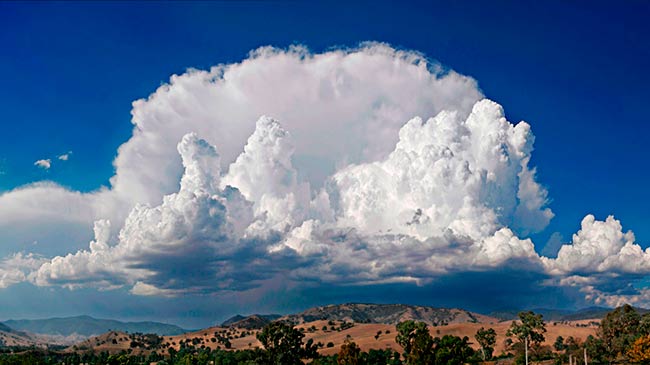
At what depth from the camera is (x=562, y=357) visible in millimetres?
197125

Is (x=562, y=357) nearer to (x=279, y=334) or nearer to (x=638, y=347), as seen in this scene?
(x=638, y=347)

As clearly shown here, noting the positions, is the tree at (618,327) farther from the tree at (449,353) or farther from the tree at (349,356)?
the tree at (349,356)

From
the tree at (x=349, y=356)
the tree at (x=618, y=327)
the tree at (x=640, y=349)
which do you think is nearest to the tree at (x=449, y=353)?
the tree at (x=349, y=356)

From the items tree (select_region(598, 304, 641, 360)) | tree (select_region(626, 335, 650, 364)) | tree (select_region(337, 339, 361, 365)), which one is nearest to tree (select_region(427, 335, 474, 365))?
tree (select_region(337, 339, 361, 365))

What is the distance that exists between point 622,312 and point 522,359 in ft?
112

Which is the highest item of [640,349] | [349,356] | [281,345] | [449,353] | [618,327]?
[618,327]

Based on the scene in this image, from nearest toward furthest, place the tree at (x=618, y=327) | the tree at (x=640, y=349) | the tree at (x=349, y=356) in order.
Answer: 1. the tree at (x=640, y=349)
2. the tree at (x=349, y=356)
3. the tree at (x=618, y=327)

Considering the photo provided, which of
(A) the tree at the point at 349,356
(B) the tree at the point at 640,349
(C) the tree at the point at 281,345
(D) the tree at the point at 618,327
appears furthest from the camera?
(C) the tree at the point at 281,345

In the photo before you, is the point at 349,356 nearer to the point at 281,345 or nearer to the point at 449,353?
the point at 281,345

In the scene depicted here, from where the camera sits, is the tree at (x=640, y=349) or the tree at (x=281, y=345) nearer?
the tree at (x=640, y=349)

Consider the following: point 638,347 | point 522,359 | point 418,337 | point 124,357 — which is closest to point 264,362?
point 124,357

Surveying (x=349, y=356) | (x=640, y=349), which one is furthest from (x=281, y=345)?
(x=640, y=349)

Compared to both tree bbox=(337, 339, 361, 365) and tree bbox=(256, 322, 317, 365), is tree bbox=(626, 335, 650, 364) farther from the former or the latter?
tree bbox=(256, 322, 317, 365)

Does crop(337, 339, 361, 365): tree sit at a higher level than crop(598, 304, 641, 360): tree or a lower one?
lower
